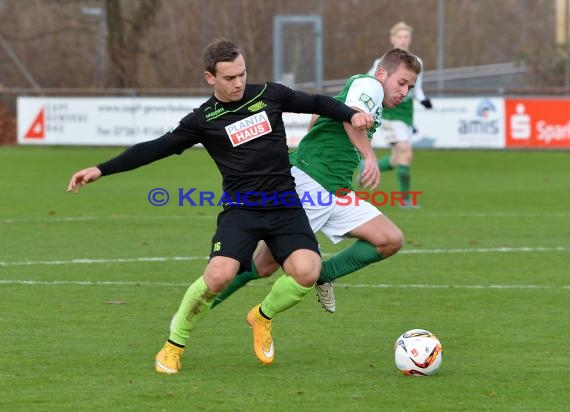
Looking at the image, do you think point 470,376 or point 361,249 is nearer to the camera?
point 470,376

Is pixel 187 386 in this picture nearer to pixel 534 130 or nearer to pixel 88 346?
pixel 88 346

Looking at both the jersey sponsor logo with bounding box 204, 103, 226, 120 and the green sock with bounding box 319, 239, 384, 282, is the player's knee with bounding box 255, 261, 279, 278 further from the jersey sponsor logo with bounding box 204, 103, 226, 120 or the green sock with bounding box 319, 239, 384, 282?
the jersey sponsor logo with bounding box 204, 103, 226, 120

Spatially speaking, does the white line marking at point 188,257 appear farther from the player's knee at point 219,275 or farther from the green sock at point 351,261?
the player's knee at point 219,275

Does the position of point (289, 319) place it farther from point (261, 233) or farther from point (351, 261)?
point (261, 233)

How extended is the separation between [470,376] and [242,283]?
154 centimetres

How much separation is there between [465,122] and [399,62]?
18155mm

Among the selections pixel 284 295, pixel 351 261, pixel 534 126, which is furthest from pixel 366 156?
pixel 534 126

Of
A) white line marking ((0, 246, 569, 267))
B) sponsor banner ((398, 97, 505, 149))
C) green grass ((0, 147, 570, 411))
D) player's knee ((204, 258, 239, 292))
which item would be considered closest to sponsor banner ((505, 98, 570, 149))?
sponsor banner ((398, 97, 505, 149))

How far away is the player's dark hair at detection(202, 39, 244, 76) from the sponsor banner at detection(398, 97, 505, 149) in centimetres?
1834

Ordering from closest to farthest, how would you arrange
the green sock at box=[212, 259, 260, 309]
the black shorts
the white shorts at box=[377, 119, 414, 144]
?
the black shorts → the green sock at box=[212, 259, 260, 309] → the white shorts at box=[377, 119, 414, 144]

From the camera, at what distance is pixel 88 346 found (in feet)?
22.5

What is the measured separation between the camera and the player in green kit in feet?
22.6

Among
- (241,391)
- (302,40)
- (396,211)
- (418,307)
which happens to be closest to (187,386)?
(241,391)

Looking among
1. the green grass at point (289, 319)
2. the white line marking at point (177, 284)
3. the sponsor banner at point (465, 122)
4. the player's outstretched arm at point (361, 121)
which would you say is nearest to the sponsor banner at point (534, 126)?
the sponsor banner at point (465, 122)
